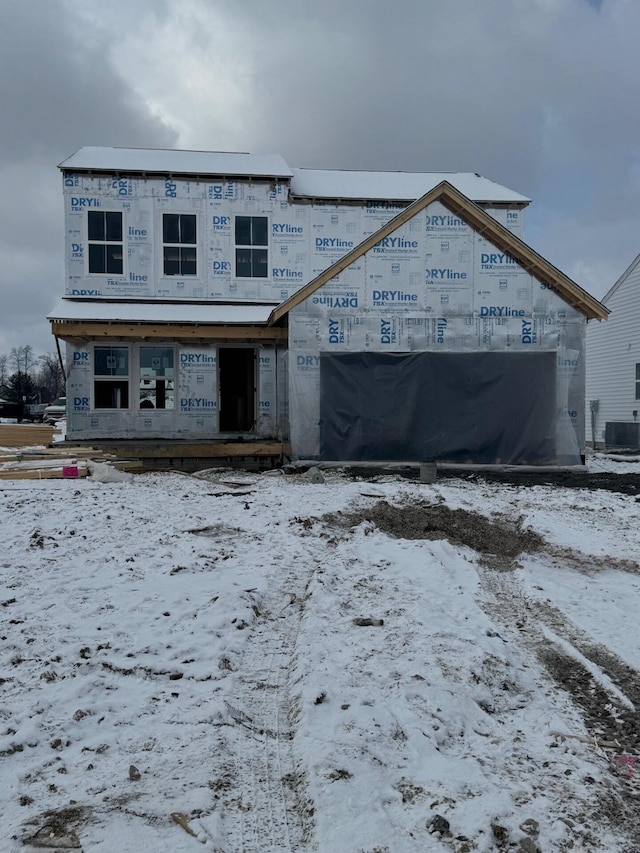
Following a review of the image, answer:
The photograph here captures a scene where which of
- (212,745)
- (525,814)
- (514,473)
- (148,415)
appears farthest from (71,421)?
(525,814)

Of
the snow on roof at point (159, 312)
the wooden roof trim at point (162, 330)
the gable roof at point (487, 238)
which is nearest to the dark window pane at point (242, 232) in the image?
the snow on roof at point (159, 312)

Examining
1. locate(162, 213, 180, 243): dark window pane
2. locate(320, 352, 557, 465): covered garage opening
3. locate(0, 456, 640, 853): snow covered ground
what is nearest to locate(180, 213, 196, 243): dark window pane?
locate(162, 213, 180, 243): dark window pane

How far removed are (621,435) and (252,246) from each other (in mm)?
14802

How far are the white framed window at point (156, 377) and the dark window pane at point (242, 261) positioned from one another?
2801 mm

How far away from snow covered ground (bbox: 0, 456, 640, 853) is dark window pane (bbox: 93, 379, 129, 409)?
912 cm

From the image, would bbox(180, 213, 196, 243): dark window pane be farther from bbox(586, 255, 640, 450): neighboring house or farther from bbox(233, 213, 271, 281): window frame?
bbox(586, 255, 640, 450): neighboring house

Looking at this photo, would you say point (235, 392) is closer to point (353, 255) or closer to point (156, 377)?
point (156, 377)

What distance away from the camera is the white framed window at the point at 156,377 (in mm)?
15914

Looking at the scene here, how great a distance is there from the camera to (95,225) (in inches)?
635

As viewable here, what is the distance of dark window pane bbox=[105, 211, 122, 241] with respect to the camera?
16188mm

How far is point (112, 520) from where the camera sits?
757 cm

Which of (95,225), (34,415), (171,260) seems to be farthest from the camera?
(34,415)

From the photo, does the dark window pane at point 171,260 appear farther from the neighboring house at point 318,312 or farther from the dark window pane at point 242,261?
the dark window pane at point 242,261

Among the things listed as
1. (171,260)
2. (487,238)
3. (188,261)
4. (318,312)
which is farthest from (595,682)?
(171,260)
